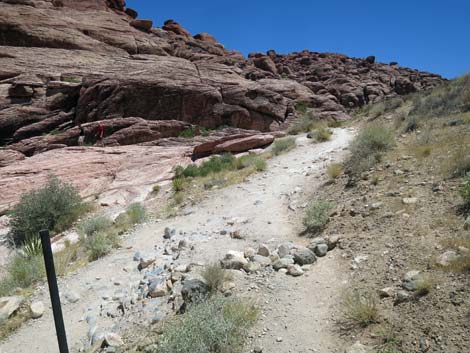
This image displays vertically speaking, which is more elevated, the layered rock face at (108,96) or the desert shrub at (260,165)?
the layered rock face at (108,96)

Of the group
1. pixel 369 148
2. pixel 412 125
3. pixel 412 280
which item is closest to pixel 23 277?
pixel 412 280

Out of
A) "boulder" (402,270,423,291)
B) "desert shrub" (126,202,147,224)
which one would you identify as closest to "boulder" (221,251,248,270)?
"boulder" (402,270,423,291)

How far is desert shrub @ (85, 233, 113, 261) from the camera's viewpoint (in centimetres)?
648

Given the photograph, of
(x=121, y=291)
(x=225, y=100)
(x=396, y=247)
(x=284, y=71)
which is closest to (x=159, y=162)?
(x=225, y=100)

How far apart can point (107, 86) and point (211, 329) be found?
16.0m

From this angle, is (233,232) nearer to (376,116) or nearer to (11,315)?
(11,315)

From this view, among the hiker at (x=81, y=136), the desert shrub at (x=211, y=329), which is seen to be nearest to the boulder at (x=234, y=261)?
the desert shrub at (x=211, y=329)

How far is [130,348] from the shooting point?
11.6 ft

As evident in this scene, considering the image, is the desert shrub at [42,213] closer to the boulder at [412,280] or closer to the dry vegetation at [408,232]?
the dry vegetation at [408,232]

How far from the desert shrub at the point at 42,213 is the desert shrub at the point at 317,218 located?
696cm

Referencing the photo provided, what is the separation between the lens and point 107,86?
16562 millimetres

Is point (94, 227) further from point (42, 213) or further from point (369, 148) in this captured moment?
point (369, 148)

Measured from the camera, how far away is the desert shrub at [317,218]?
18.2 feet

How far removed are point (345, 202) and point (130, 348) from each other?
14.4 feet
